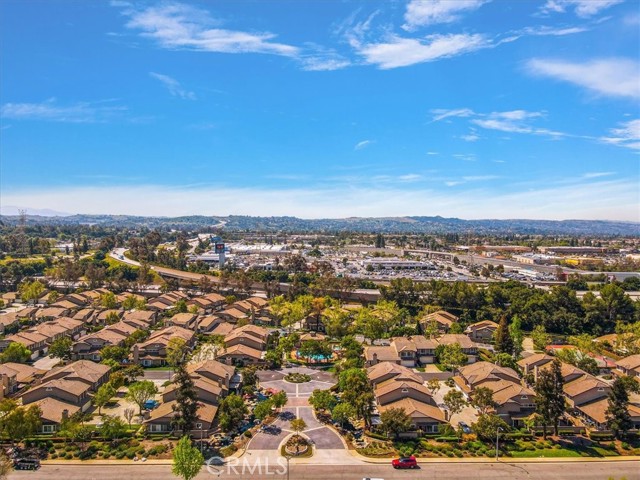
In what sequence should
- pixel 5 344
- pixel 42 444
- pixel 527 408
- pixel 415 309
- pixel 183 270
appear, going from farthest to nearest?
pixel 183 270 < pixel 415 309 < pixel 5 344 < pixel 527 408 < pixel 42 444

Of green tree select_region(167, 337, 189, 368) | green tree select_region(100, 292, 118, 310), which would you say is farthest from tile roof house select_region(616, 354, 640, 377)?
green tree select_region(100, 292, 118, 310)

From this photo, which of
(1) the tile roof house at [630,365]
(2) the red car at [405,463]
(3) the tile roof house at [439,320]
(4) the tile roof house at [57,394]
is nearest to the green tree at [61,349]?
(4) the tile roof house at [57,394]

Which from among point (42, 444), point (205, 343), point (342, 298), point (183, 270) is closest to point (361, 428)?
point (42, 444)

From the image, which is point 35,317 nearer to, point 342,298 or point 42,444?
point 42,444

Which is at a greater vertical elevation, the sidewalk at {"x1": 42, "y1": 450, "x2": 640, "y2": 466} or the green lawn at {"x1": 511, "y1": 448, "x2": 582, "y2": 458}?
the green lawn at {"x1": 511, "y1": 448, "x2": 582, "y2": 458}

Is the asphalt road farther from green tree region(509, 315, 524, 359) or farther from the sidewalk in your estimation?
green tree region(509, 315, 524, 359)

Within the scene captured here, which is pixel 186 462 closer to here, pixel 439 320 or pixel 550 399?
pixel 550 399

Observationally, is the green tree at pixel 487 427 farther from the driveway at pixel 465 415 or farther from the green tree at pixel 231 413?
the green tree at pixel 231 413

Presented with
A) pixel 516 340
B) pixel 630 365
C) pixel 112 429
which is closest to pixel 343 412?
pixel 112 429
